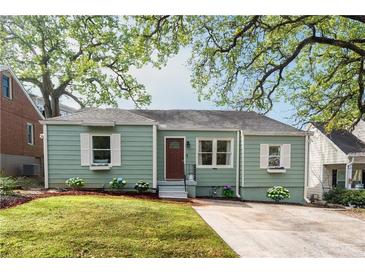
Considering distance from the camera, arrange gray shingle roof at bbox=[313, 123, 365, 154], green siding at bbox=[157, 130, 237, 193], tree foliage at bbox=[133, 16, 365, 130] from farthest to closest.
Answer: gray shingle roof at bbox=[313, 123, 365, 154], green siding at bbox=[157, 130, 237, 193], tree foliage at bbox=[133, 16, 365, 130]

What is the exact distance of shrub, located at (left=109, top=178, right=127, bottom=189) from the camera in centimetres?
468

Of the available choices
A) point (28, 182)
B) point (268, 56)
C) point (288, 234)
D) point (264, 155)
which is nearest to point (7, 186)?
point (28, 182)

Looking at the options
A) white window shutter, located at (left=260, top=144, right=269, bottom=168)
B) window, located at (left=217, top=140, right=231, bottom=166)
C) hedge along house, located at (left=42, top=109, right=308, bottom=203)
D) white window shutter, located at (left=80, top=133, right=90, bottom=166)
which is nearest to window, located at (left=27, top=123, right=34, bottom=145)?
hedge along house, located at (left=42, top=109, right=308, bottom=203)

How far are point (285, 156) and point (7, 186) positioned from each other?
6130mm

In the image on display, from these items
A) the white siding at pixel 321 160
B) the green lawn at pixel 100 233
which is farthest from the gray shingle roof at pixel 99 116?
the white siding at pixel 321 160

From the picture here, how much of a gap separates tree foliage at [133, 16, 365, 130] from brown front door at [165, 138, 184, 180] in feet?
6.98

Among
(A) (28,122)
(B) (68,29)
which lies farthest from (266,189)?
(A) (28,122)

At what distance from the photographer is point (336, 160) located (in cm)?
887

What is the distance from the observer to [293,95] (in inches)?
192

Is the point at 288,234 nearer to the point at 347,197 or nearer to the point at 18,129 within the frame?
the point at 347,197

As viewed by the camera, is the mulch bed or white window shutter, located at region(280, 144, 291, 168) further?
white window shutter, located at region(280, 144, 291, 168)

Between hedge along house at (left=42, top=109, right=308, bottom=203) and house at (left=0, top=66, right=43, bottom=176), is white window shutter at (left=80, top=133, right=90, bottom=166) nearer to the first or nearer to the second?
hedge along house at (left=42, top=109, right=308, bottom=203)
